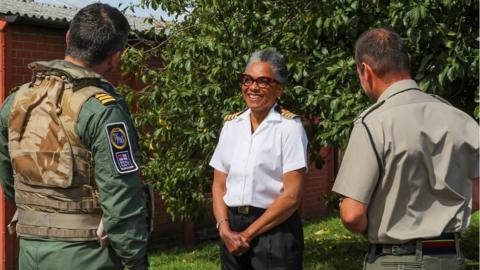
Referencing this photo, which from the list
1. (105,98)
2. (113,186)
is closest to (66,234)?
(113,186)

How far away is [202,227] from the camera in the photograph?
9.56 meters

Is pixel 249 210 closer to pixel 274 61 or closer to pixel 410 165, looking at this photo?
pixel 274 61

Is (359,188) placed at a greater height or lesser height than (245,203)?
greater

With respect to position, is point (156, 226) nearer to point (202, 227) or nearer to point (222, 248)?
point (202, 227)

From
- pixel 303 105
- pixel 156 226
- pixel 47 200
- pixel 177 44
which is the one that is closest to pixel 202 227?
pixel 156 226

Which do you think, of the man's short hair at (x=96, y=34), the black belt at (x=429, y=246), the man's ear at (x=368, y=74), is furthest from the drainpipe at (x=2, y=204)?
the black belt at (x=429, y=246)

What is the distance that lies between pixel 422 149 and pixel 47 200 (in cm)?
159

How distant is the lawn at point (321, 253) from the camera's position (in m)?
7.65

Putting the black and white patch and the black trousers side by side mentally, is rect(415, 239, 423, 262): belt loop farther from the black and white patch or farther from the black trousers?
the black and white patch

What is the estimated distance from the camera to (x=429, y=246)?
2.57 metres

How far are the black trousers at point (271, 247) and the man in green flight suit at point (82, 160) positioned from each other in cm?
86

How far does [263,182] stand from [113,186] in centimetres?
107

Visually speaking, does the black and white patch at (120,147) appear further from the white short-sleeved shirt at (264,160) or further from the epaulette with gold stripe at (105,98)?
the white short-sleeved shirt at (264,160)

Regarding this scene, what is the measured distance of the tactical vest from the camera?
2.67m
